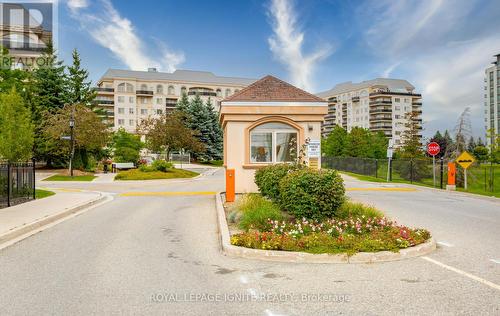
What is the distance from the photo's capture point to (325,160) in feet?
175

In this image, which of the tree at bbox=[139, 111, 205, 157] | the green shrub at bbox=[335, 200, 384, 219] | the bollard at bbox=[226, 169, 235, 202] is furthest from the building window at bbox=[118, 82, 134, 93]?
the green shrub at bbox=[335, 200, 384, 219]

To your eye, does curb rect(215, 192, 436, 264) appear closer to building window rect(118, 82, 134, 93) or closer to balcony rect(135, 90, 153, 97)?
balcony rect(135, 90, 153, 97)

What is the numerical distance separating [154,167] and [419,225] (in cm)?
2635

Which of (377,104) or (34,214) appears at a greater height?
(377,104)

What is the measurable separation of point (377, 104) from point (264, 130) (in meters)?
121

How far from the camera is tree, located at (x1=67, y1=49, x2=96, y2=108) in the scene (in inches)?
1870

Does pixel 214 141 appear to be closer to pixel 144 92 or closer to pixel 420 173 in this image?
pixel 420 173

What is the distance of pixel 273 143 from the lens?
688 inches

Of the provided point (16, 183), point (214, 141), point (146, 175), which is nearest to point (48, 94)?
point (146, 175)

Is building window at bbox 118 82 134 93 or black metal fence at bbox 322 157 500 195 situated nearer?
black metal fence at bbox 322 157 500 195

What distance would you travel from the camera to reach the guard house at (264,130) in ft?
57.1

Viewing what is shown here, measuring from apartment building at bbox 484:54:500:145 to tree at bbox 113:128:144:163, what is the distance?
391 ft

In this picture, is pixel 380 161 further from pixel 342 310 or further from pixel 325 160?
pixel 342 310

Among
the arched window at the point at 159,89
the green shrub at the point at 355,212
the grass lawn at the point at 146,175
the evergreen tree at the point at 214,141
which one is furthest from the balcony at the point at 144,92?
the green shrub at the point at 355,212
